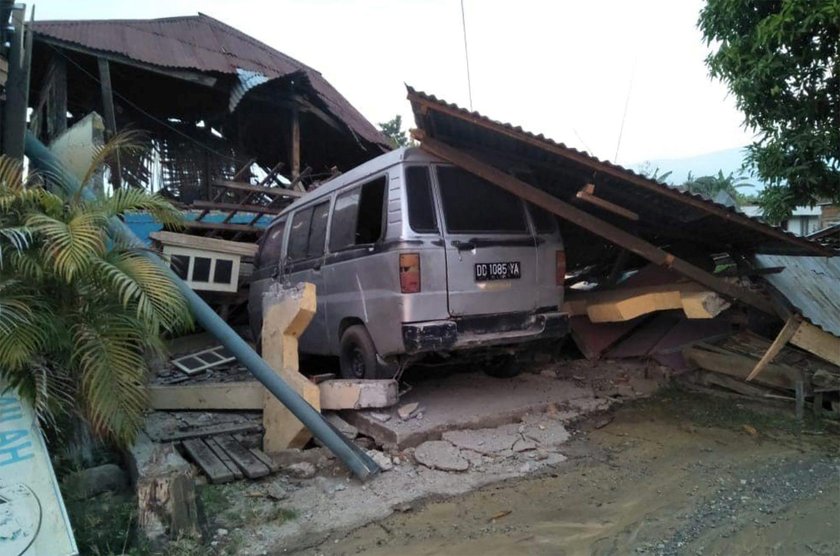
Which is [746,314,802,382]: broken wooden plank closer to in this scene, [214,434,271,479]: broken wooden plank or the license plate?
the license plate

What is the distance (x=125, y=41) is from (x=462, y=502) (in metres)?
9.99

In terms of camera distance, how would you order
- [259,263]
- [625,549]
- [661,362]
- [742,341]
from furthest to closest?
[259,263]
[661,362]
[742,341]
[625,549]

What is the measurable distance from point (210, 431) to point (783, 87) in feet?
21.8

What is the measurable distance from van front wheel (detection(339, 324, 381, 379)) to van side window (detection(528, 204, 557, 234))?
6.07 feet

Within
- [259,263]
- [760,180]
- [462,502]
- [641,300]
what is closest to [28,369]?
[462,502]

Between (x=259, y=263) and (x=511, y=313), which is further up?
(x=259, y=263)

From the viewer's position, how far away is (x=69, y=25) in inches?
386

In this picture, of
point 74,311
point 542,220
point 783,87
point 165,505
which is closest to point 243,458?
point 165,505

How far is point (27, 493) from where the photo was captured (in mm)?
3129

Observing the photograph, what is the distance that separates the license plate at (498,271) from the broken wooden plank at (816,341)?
2245mm

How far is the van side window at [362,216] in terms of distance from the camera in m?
5.15

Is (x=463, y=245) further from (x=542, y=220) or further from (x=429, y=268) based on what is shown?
(x=542, y=220)

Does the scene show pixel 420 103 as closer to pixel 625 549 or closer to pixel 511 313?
pixel 511 313

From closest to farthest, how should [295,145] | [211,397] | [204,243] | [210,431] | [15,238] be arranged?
[15,238], [210,431], [211,397], [204,243], [295,145]
